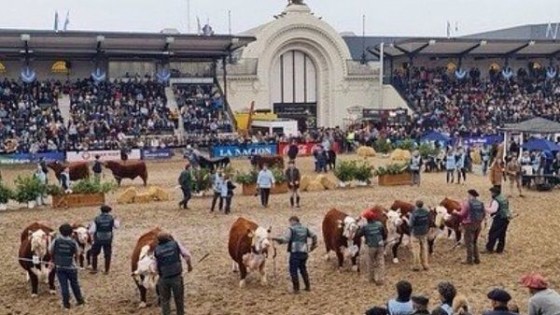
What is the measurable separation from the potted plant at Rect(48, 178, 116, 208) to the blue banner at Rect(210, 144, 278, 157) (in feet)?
48.4

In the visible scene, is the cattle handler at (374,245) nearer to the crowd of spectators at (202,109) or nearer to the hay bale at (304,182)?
the hay bale at (304,182)

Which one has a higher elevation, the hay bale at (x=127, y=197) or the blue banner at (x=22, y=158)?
the blue banner at (x=22, y=158)

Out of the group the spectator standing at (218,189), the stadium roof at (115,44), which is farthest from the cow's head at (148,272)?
the stadium roof at (115,44)

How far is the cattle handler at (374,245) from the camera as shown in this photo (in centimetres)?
1360

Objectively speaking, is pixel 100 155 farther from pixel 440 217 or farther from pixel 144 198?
pixel 440 217

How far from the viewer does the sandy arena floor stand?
1257cm

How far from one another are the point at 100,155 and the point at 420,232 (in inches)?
982

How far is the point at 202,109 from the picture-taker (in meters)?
46.4

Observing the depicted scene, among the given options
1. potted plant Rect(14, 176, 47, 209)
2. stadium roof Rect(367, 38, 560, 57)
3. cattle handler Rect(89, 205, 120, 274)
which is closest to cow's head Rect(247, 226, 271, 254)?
cattle handler Rect(89, 205, 120, 274)

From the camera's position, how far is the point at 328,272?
14695 millimetres

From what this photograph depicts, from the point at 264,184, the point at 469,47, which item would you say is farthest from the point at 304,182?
the point at 469,47

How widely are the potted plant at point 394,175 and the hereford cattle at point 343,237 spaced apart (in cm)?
1266

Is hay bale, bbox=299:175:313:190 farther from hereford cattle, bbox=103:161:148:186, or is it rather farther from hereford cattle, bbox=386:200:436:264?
hereford cattle, bbox=386:200:436:264

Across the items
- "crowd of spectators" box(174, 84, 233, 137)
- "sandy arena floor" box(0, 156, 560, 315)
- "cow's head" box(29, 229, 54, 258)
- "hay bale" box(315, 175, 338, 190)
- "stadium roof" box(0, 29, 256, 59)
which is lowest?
"sandy arena floor" box(0, 156, 560, 315)
